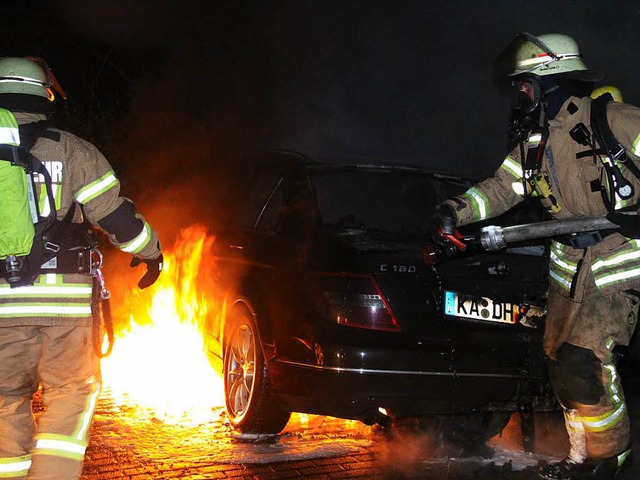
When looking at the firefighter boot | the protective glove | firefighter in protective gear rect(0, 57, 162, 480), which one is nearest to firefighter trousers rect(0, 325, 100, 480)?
firefighter in protective gear rect(0, 57, 162, 480)

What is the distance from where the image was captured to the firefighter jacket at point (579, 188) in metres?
3.59

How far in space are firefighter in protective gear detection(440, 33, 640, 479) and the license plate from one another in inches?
7.8

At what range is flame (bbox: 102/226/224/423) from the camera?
5465mm

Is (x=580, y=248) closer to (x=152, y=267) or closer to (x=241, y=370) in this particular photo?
(x=152, y=267)

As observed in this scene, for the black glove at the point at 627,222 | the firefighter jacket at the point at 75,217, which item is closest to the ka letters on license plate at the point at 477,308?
the black glove at the point at 627,222

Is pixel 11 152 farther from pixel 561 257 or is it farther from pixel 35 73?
pixel 561 257

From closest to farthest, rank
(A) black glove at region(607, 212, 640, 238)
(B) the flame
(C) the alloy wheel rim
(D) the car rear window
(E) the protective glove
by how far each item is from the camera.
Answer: (A) black glove at region(607, 212, 640, 238) → (E) the protective glove → (D) the car rear window → (C) the alloy wheel rim → (B) the flame

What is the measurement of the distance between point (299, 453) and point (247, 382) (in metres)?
0.58

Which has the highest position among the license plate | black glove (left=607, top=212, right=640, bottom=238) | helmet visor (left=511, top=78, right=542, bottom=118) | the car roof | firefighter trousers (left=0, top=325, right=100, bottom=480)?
helmet visor (left=511, top=78, right=542, bottom=118)

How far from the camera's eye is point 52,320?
3.34m

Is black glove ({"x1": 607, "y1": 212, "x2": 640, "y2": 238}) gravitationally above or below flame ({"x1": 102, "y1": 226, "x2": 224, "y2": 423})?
above

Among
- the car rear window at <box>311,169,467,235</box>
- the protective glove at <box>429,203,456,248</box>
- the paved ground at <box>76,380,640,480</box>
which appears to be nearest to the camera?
the protective glove at <box>429,203,456,248</box>

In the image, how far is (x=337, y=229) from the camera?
14.2 ft

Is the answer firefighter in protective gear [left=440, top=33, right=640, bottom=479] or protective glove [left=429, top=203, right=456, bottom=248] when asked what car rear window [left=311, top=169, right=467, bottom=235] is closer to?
protective glove [left=429, top=203, right=456, bottom=248]
